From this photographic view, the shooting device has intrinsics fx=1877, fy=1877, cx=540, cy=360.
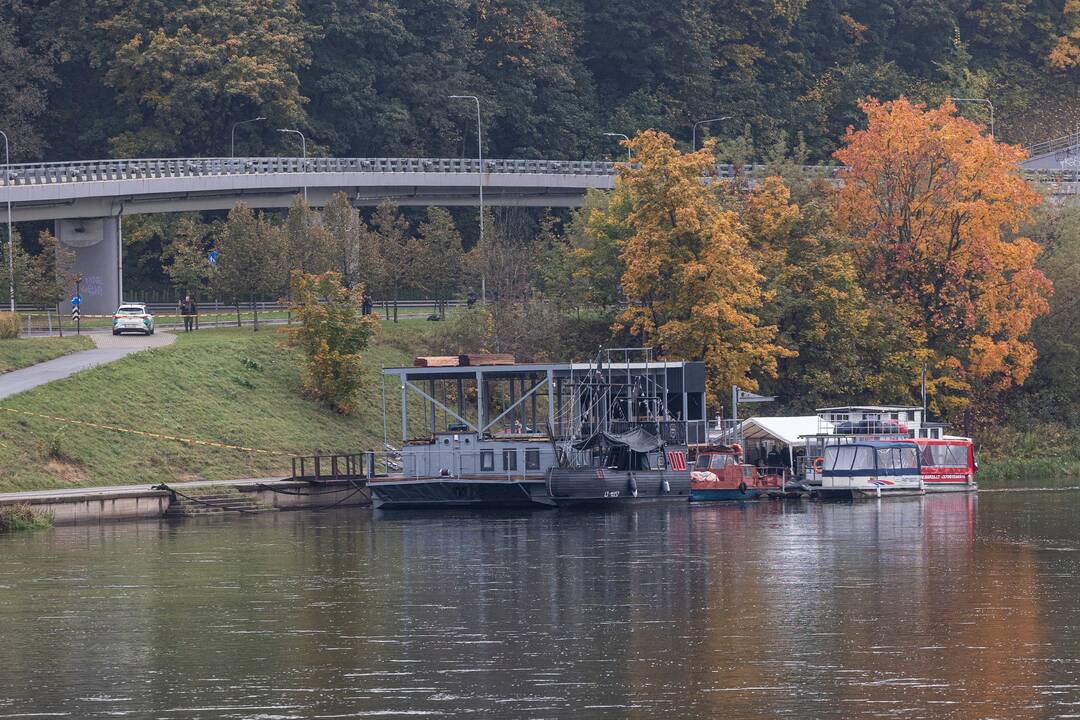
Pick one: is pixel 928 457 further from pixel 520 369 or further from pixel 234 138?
pixel 234 138

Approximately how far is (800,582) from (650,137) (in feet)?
144

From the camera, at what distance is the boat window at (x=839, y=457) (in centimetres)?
7306

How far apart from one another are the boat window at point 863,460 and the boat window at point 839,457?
182mm

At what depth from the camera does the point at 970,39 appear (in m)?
165

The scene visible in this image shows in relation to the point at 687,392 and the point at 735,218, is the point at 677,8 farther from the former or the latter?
the point at 687,392

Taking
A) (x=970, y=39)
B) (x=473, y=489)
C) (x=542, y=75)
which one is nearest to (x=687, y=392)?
(x=473, y=489)

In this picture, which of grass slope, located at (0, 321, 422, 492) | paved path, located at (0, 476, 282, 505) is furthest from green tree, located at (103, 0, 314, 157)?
paved path, located at (0, 476, 282, 505)

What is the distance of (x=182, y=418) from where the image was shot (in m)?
76.1

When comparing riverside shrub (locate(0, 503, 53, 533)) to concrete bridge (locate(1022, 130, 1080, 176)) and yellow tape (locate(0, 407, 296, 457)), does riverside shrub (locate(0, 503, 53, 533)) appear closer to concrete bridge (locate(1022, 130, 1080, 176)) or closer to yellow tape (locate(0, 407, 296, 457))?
yellow tape (locate(0, 407, 296, 457))

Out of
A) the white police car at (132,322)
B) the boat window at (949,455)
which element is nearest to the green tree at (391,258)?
the white police car at (132,322)

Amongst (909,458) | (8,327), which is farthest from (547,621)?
(8,327)

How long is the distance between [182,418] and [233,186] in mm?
37946

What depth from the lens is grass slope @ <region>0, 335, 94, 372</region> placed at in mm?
79000

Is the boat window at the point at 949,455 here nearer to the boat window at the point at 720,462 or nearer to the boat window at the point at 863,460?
the boat window at the point at 863,460
